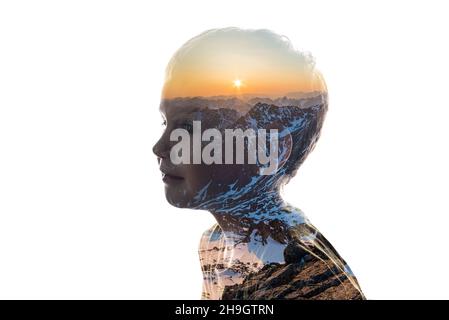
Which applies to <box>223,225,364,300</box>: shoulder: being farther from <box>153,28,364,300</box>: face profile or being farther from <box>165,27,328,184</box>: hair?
<box>165,27,328,184</box>: hair

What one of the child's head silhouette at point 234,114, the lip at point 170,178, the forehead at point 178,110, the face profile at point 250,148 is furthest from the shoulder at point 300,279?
the forehead at point 178,110

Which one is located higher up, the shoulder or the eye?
the eye

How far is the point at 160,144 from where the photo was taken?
2424mm

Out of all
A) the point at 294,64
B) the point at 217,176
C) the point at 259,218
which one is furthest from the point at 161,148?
the point at 294,64

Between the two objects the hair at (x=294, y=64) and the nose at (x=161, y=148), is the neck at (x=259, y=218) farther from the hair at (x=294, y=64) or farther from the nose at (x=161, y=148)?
the nose at (x=161, y=148)

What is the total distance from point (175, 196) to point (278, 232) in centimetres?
33

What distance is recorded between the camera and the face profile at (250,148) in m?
2.33

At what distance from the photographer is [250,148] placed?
2350mm

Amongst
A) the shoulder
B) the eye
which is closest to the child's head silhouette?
the eye

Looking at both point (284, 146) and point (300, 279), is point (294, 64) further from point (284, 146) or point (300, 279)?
point (300, 279)

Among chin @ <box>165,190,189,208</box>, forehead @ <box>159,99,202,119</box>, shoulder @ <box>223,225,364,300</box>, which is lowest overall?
shoulder @ <box>223,225,364,300</box>

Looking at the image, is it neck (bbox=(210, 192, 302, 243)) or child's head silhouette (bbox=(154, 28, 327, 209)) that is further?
neck (bbox=(210, 192, 302, 243))

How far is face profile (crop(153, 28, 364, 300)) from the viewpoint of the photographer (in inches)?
91.9

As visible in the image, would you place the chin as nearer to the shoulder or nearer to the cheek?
the cheek
